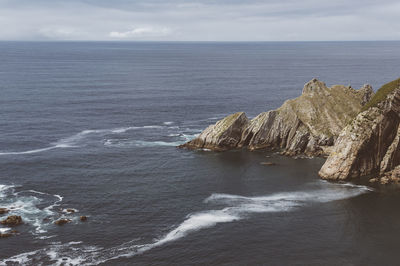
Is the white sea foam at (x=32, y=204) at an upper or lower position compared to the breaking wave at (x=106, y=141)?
lower

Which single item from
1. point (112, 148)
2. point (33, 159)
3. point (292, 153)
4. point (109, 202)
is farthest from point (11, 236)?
point (292, 153)

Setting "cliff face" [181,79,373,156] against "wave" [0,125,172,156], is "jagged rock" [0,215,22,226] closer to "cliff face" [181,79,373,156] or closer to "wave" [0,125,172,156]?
"wave" [0,125,172,156]

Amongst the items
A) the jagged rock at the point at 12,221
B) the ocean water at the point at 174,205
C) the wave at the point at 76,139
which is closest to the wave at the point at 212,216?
the ocean water at the point at 174,205

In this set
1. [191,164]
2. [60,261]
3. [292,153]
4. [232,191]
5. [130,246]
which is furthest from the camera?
[292,153]

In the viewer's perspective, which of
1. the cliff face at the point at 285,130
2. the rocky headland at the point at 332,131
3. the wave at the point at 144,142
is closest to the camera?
the rocky headland at the point at 332,131

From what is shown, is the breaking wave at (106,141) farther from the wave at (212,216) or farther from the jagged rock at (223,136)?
the wave at (212,216)

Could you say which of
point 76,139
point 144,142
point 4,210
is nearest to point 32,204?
point 4,210

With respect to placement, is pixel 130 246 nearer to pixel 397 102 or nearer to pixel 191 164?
pixel 191 164
